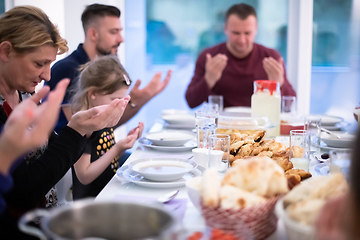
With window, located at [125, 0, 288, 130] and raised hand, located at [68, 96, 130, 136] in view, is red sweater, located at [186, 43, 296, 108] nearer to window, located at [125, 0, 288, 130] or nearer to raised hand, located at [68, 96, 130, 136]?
window, located at [125, 0, 288, 130]

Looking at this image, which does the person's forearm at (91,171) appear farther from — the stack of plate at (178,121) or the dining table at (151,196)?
the stack of plate at (178,121)

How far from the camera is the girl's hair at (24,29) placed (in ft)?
3.87

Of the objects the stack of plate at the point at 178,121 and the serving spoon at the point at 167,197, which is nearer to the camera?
the serving spoon at the point at 167,197

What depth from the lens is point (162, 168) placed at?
1.14m

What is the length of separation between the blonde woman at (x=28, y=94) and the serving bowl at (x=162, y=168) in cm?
19

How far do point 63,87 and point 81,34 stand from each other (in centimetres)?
281

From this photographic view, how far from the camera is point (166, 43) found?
4.12 meters

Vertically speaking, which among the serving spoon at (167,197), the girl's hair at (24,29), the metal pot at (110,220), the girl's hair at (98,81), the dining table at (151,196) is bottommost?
the dining table at (151,196)

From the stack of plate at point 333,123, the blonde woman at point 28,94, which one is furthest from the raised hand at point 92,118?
the stack of plate at point 333,123

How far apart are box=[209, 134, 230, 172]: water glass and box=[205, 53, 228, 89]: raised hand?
5.18 ft

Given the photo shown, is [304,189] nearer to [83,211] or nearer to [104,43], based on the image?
[83,211]

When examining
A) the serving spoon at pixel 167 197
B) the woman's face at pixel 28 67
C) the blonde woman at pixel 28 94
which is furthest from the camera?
the woman's face at pixel 28 67

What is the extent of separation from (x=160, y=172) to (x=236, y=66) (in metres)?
2.27

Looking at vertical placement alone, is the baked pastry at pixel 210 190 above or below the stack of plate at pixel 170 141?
above
